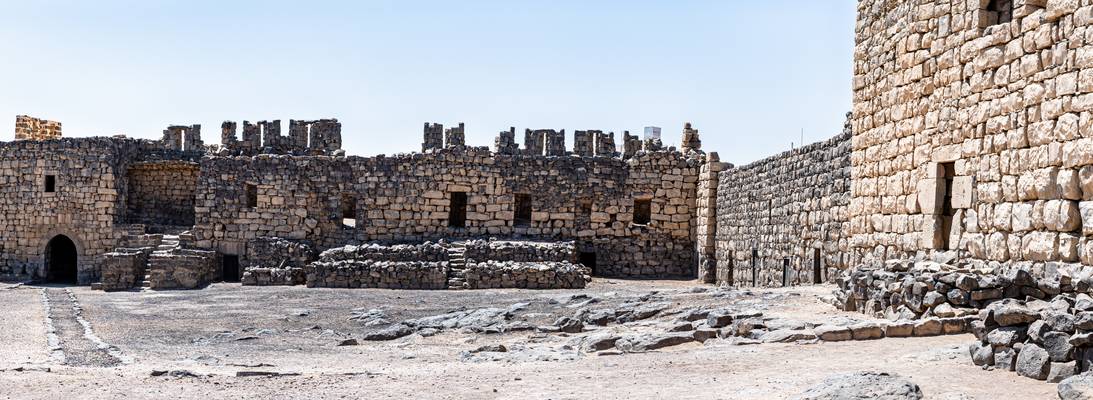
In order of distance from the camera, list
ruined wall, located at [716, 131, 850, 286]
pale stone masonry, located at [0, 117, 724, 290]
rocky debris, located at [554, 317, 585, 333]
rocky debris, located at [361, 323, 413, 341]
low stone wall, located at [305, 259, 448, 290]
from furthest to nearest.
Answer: pale stone masonry, located at [0, 117, 724, 290], low stone wall, located at [305, 259, 448, 290], ruined wall, located at [716, 131, 850, 286], rocky debris, located at [361, 323, 413, 341], rocky debris, located at [554, 317, 585, 333]

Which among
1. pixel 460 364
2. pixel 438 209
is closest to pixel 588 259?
pixel 438 209

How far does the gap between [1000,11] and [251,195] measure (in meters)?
22.2

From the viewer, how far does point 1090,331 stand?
741 centimetres

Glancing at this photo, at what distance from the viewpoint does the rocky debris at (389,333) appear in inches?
568

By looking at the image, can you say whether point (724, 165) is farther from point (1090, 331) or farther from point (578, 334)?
point (1090, 331)

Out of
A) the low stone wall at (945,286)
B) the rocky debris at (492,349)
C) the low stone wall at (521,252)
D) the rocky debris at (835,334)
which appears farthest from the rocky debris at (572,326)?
the low stone wall at (521,252)

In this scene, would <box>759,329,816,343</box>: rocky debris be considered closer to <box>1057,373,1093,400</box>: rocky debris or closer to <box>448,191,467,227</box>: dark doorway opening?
<box>1057,373,1093,400</box>: rocky debris

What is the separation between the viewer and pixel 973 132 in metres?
10.7

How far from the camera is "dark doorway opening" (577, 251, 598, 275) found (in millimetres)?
28000

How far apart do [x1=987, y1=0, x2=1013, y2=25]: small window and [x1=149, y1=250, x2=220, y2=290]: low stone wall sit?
20.6 metres

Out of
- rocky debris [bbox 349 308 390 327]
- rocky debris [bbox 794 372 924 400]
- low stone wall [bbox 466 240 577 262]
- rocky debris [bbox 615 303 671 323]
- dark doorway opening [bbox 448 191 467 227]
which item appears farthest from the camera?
dark doorway opening [bbox 448 191 467 227]

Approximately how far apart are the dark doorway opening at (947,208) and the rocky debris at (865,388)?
4.09m

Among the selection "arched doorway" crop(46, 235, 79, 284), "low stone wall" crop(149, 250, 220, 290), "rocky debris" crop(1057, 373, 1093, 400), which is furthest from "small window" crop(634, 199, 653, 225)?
"rocky debris" crop(1057, 373, 1093, 400)

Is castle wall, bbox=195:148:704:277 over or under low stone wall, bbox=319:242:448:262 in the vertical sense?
over
